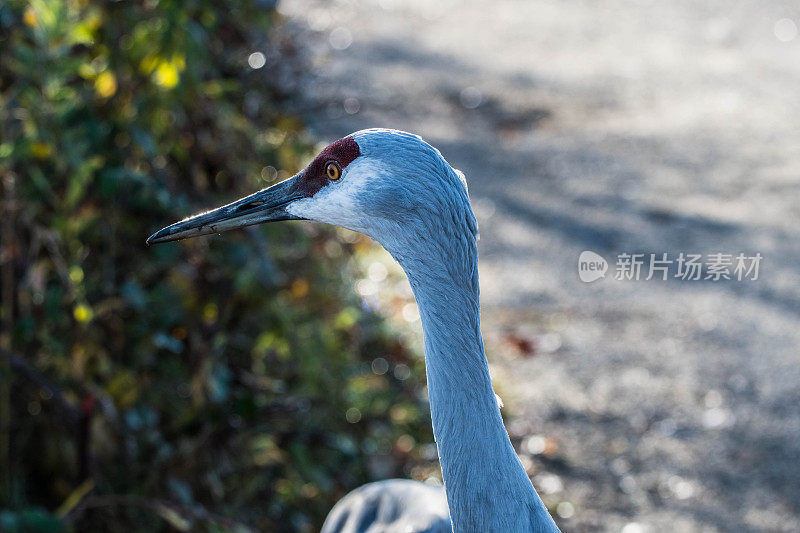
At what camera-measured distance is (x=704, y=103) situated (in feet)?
22.7

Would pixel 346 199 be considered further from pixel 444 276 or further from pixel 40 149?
pixel 40 149

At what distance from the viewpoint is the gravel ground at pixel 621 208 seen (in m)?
4.13

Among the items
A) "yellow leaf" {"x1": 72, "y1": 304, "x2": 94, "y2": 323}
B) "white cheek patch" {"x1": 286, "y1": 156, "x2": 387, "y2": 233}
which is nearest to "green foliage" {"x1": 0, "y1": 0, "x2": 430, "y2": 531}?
"yellow leaf" {"x1": 72, "y1": 304, "x2": 94, "y2": 323}

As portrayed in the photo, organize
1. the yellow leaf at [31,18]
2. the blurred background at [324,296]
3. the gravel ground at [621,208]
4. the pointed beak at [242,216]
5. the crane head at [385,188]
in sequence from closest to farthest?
the crane head at [385,188] < the pointed beak at [242,216] < the yellow leaf at [31,18] < the blurred background at [324,296] < the gravel ground at [621,208]

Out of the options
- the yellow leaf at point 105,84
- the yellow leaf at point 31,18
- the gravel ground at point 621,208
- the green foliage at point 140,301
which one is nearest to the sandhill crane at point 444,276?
the green foliage at point 140,301

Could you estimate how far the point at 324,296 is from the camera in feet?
12.5

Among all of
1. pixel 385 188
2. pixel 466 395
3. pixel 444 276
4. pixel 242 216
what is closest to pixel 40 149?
pixel 242 216

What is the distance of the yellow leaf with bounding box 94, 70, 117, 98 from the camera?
3.01m

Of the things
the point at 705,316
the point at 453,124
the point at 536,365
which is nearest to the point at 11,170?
the point at 536,365

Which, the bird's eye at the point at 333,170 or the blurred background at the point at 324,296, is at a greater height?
the bird's eye at the point at 333,170

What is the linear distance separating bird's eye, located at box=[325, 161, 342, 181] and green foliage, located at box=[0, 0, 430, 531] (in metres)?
0.99

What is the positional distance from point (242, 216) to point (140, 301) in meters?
0.91

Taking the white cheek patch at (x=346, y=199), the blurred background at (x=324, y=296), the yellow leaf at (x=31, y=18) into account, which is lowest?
the blurred background at (x=324, y=296)

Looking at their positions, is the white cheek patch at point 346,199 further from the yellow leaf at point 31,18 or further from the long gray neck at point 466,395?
the yellow leaf at point 31,18
